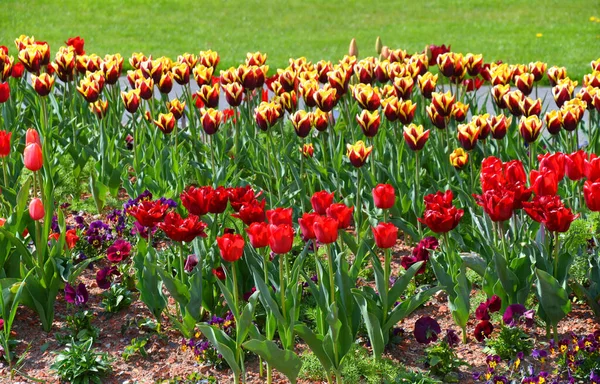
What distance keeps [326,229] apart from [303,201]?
1.65m

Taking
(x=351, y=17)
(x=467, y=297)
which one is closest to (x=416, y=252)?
(x=467, y=297)

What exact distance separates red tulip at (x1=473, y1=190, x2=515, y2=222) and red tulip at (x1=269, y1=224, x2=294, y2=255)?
79 centimetres

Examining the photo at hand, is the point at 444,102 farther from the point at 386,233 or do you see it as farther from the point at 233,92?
the point at 386,233

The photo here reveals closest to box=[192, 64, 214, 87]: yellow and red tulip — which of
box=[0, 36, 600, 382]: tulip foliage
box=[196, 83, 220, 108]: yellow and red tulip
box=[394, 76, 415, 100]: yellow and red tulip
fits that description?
box=[0, 36, 600, 382]: tulip foliage

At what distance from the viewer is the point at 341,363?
3250mm

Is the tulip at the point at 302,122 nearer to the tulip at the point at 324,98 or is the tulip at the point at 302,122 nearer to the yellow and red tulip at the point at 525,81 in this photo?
the tulip at the point at 324,98

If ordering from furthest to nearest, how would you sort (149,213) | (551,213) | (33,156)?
(33,156) → (149,213) → (551,213)

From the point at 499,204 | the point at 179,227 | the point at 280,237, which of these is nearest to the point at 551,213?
the point at 499,204

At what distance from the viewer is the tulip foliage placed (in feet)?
10.7

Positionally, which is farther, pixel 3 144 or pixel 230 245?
pixel 3 144

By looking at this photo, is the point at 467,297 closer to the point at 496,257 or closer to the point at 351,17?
the point at 496,257

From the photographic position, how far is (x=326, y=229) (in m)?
2.93

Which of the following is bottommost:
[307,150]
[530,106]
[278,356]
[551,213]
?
[278,356]

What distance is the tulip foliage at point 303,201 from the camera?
3.27m
